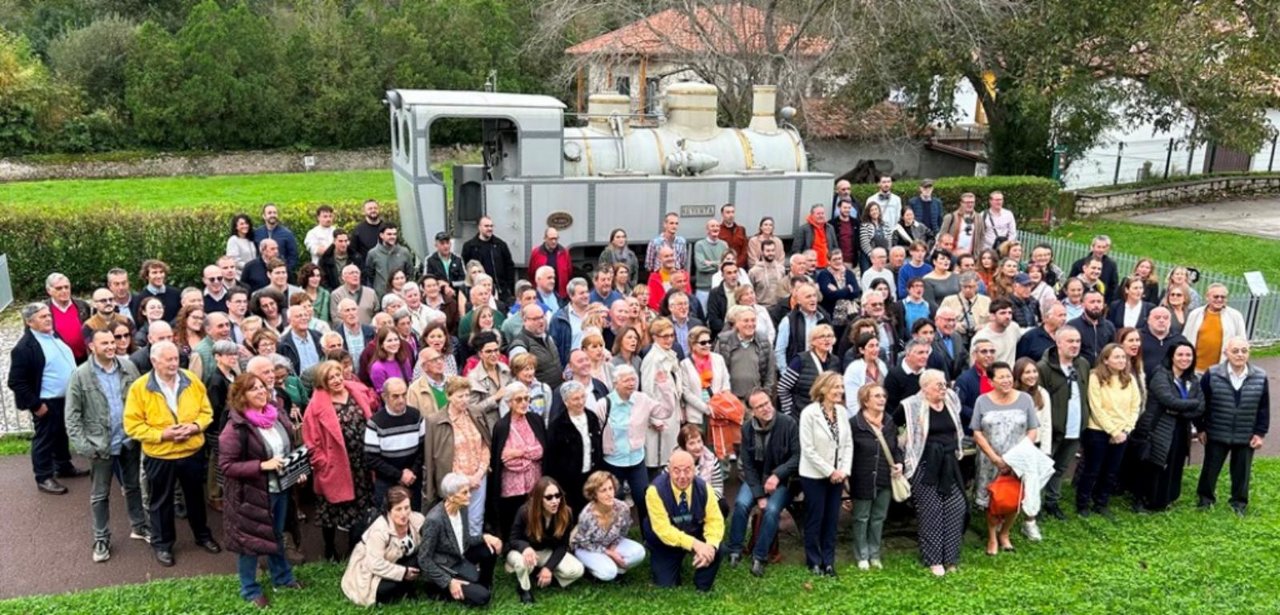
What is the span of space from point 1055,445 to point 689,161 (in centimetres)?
666

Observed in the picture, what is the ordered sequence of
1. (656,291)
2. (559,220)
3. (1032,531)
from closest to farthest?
(1032,531)
(656,291)
(559,220)

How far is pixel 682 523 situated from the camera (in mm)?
6559

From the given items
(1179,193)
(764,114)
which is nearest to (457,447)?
(764,114)

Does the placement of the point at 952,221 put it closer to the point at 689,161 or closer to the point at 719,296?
the point at 689,161

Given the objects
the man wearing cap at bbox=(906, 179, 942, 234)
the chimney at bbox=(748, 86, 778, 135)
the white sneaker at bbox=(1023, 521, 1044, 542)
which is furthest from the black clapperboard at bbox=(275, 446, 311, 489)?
the man wearing cap at bbox=(906, 179, 942, 234)

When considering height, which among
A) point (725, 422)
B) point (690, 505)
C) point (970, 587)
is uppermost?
point (725, 422)

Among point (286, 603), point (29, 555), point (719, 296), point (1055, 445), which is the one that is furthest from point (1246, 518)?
point (29, 555)

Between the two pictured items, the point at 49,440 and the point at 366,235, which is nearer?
the point at 49,440

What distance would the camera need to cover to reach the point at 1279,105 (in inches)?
834

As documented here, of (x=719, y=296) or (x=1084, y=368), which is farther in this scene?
(x=719, y=296)

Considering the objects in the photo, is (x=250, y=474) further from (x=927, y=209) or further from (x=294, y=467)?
(x=927, y=209)

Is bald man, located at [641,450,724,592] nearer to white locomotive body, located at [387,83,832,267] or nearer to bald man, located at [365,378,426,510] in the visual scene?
bald man, located at [365,378,426,510]

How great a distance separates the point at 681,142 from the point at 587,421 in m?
7.37

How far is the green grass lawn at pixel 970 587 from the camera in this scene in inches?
249
